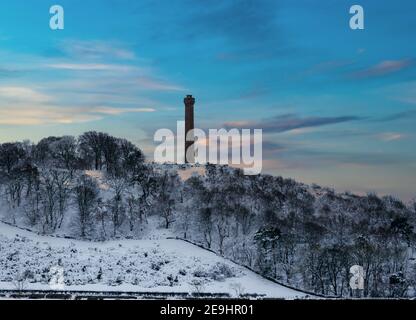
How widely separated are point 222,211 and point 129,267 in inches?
697

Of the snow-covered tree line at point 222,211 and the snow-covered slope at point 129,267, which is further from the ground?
the snow-covered tree line at point 222,211

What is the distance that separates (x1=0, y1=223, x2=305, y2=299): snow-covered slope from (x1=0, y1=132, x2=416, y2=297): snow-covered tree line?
534 cm

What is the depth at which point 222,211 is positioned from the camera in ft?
189

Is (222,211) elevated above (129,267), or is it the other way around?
(222,211)

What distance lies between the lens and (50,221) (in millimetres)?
57906

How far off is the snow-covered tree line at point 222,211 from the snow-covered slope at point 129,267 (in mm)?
5344

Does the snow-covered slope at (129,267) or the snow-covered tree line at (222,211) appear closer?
the snow-covered slope at (129,267)

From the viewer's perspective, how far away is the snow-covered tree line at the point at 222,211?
4612 centimetres

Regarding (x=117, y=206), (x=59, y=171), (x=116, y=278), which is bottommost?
(x=116, y=278)

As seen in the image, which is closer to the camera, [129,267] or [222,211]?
[129,267]
